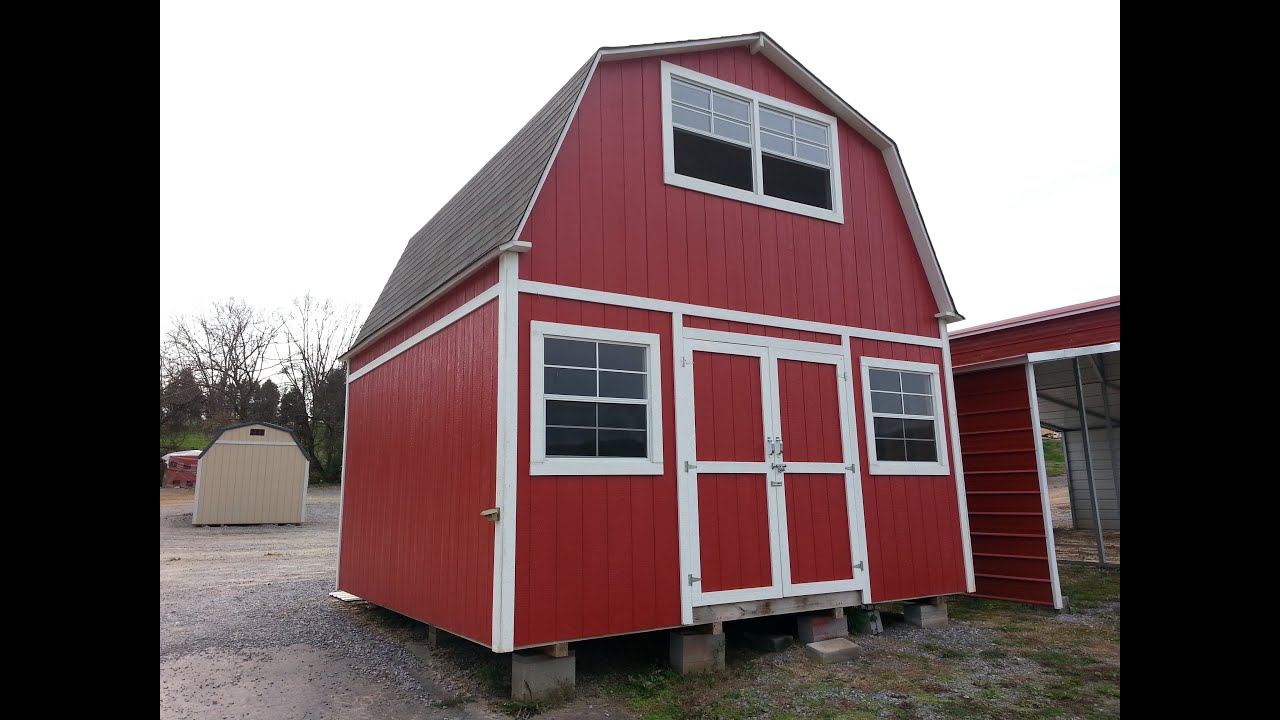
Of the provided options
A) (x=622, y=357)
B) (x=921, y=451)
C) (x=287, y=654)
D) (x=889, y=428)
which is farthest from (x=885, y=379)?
(x=287, y=654)

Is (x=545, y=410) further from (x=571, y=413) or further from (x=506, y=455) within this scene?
(x=506, y=455)

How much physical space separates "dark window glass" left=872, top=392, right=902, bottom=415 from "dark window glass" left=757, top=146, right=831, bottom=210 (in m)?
2.05

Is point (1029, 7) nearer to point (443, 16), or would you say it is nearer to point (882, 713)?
point (443, 16)

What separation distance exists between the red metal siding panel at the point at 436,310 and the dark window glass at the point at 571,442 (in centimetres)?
130

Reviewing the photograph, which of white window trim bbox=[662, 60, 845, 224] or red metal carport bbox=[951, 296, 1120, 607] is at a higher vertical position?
white window trim bbox=[662, 60, 845, 224]

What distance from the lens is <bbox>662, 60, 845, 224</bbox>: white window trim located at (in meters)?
6.92

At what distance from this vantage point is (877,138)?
A: 8.34 meters

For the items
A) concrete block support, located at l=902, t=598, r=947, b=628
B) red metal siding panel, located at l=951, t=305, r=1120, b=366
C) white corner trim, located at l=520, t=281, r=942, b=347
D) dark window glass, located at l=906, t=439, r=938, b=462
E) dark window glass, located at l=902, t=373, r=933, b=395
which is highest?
red metal siding panel, located at l=951, t=305, r=1120, b=366

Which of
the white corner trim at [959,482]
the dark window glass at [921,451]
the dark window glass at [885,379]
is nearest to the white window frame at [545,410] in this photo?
the dark window glass at [885,379]

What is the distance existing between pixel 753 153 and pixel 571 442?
3.57m

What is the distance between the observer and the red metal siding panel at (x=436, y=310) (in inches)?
245

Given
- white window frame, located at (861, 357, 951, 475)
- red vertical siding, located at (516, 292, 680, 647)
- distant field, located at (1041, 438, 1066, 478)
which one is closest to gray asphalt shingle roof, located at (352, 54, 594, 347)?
red vertical siding, located at (516, 292, 680, 647)

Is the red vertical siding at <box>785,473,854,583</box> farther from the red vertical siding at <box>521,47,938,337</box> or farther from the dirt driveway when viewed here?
the dirt driveway

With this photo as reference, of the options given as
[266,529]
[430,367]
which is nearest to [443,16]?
[430,367]
